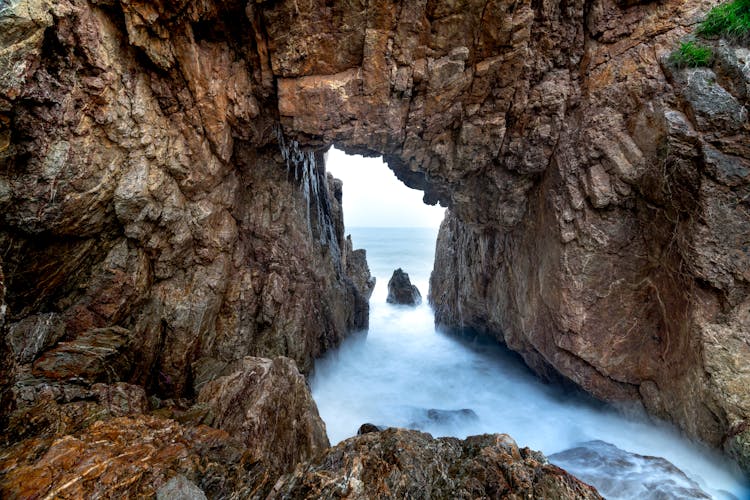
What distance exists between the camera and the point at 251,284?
10.9 m

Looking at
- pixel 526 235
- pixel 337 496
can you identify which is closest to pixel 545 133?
pixel 526 235

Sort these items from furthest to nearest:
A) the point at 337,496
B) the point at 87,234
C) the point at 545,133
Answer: the point at 545,133 → the point at 87,234 → the point at 337,496

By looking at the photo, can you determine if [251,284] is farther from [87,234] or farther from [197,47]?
[197,47]

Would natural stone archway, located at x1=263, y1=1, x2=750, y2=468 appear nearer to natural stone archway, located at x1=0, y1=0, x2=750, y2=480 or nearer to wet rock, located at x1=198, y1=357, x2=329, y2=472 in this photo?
natural stone archway, located at x1=0, y1=0, x2=750, y2=480

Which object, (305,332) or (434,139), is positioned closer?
(434,139)

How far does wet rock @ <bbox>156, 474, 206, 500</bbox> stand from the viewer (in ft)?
13.2

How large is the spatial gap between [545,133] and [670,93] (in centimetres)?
288

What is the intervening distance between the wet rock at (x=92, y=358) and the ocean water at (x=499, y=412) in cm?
704

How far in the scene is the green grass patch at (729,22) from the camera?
24.0ft

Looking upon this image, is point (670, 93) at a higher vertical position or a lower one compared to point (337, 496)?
higher

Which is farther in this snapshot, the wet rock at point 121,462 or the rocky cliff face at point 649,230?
the rocky cliff face at point 649,230

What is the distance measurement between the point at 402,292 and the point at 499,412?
1896 cm

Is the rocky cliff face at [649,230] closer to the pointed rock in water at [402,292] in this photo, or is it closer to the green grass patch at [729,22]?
the green grass patch at [729,22]

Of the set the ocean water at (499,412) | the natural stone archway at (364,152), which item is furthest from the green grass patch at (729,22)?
the ocean water at (499,412)
